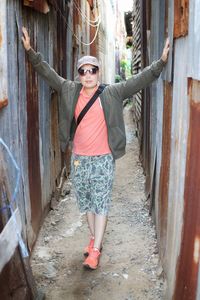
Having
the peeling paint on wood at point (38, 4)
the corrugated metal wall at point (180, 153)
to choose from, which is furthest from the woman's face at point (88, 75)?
the peeling paint on wood at point (38, 4)

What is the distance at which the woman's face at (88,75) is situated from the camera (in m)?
3.97

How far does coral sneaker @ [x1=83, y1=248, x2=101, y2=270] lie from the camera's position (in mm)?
4238

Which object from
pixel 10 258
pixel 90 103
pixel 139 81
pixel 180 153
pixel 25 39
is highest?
pixel 25 39

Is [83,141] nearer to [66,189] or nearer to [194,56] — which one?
[194,56]

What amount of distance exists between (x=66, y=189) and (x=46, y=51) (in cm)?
247

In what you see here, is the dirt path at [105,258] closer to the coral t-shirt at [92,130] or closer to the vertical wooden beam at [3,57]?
the coral t-shirt at [92,130]

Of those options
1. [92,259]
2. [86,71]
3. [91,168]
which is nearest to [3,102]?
[86,71]

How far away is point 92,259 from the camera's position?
4266 mm

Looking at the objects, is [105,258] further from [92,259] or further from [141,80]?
[141,80]

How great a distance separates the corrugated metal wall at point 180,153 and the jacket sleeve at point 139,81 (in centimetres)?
10

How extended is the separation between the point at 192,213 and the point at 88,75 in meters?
1.94

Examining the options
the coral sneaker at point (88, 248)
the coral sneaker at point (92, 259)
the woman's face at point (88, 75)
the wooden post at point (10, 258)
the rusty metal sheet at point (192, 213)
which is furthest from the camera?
the coral sneaker at point (88, 248)

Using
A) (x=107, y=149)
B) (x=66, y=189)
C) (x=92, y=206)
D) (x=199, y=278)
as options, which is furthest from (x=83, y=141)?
(x=66, y=189)

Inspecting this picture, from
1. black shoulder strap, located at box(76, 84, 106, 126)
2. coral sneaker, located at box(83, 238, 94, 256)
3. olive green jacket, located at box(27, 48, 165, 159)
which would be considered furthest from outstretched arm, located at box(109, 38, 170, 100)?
coral sneaker, located at box(83, 238, 94, 256)
